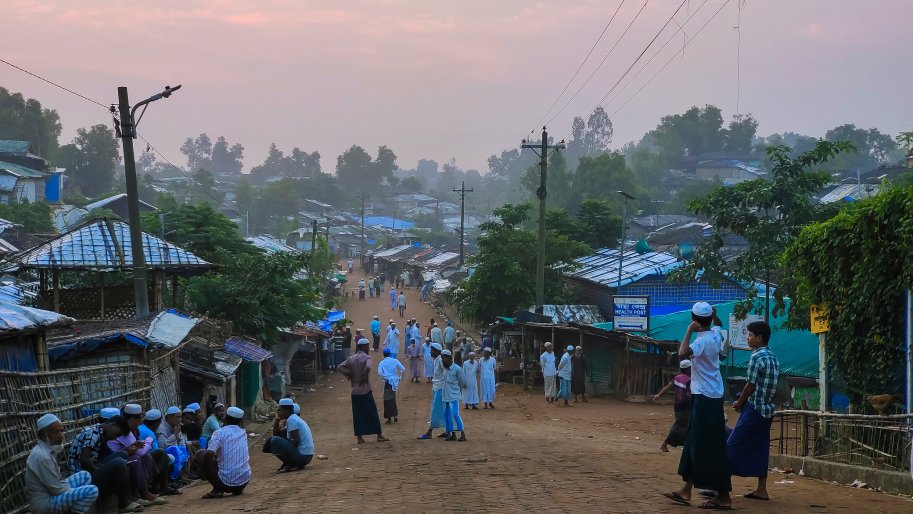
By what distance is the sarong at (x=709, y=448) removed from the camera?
805 cm

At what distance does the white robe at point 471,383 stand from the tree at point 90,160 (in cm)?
7029

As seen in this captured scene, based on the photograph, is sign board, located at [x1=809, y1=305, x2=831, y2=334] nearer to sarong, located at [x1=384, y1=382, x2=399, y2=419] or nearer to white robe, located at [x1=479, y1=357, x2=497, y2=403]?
sarong, located at [x1=384, y1=382, x2=399, y2=419]

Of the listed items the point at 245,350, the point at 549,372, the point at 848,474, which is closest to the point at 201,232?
the point at 245,350

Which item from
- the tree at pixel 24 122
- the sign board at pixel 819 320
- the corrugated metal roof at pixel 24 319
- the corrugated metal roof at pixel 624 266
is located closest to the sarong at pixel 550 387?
the corrugated metal roof at pixel 624 266

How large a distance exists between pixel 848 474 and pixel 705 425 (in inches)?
135

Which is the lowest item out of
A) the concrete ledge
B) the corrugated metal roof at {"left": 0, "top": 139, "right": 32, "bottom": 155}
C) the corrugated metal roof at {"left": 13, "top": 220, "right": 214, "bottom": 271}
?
the concrete ledge

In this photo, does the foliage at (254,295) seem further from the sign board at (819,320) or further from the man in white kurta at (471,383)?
the sign board at (819,320)

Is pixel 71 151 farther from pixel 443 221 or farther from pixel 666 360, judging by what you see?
pixel 666 360

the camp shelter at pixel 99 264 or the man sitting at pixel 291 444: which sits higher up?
the camp shelter at pixel 99 264

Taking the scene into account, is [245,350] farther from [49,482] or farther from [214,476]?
[49,482]

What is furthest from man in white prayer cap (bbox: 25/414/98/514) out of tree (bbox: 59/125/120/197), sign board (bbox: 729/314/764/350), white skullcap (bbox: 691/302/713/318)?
tree (bbox: 59/125/120/197)

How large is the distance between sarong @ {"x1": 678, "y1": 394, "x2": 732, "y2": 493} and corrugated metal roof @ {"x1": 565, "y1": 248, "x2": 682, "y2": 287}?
24.3 meters

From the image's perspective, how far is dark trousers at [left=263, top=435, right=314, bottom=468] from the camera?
1267 cm

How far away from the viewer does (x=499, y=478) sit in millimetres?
10609
